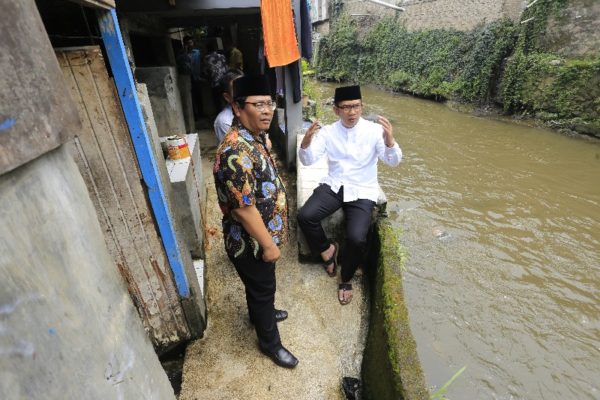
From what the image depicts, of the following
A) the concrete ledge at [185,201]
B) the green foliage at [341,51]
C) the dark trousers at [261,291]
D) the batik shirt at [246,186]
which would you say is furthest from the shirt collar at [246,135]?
the green foliage at [341,51]

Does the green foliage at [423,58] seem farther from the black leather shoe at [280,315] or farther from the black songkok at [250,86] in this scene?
the black songkok at [250,86]

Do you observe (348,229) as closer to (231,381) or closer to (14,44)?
(231,381)

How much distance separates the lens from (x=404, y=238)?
6.55 metres

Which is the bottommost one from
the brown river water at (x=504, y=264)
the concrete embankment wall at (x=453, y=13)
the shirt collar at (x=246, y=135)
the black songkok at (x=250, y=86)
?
the brown river water at (x=504, y=264)

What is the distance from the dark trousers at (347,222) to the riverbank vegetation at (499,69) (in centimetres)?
1214

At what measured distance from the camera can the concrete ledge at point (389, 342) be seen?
2041mm

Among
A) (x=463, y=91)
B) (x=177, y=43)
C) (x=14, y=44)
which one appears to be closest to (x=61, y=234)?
(x=14, y=44)

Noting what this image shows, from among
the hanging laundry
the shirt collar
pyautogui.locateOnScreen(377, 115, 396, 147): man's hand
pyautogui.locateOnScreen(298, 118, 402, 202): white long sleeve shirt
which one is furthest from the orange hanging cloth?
the shirt collar

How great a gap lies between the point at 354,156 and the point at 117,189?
2.47 m

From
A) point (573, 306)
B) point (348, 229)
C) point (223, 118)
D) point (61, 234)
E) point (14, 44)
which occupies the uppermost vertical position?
point (14, 44)

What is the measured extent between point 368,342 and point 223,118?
3497mm

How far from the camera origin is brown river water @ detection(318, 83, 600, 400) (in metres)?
4.09

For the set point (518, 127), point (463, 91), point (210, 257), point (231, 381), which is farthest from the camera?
point (463, 91)

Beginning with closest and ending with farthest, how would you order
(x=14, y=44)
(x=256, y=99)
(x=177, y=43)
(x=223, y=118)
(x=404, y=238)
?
(x=14, y=44), (x=256, y=99), (x=223, y=118), (x=404, y=238), (x=177, y=43)
